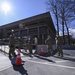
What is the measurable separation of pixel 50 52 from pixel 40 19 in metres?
12.1

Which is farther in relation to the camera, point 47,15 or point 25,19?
point 25,19

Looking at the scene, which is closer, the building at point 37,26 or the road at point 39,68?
the road at point 39,68

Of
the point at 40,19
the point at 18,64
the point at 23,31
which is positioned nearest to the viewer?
the point at 18,64

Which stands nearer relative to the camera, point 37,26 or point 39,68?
point 39,68

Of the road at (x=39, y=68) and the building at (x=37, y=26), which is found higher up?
the building at (x=37, y=26)

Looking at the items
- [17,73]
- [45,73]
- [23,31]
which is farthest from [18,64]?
[23,31]

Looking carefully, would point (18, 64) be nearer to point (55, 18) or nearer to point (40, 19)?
point (40, 19)

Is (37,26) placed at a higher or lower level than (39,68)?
higher

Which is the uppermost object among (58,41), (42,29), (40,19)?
(40,19)

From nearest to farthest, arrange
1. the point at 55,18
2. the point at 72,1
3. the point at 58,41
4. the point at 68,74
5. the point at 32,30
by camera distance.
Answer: the point at 68,74 < the point at 58,41 < the point at 72,1 < the point at 32,30 < the point at 55,18

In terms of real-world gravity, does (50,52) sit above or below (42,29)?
below

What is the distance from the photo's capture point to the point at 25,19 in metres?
24.3

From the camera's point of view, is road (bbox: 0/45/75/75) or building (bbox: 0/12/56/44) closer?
road (bbox: 0/45/75/75)

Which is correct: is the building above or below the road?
above
